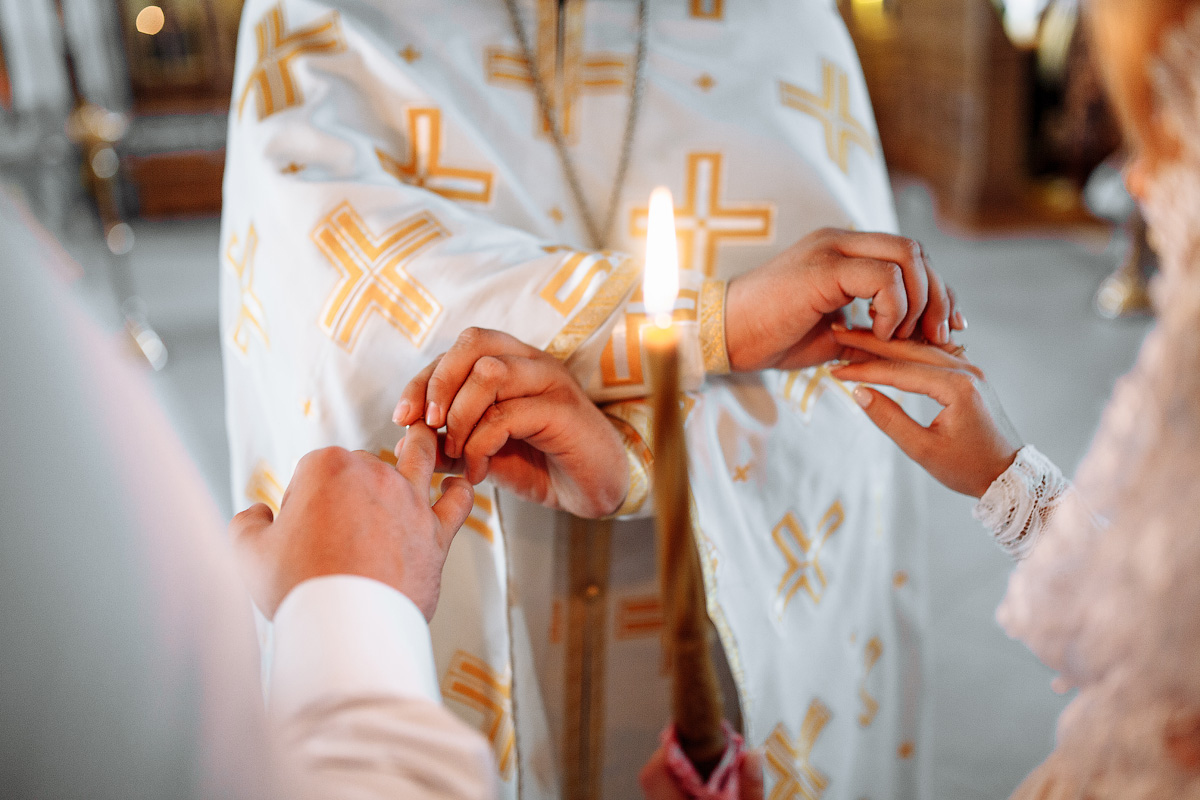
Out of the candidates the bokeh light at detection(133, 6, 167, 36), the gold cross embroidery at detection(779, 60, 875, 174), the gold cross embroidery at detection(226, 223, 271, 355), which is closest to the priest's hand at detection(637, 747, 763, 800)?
the gold cross embroidery at detection(226, 223, 271, 355)

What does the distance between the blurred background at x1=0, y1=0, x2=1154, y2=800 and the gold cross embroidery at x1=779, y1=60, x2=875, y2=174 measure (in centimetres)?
138

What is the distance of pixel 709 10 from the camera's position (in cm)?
86

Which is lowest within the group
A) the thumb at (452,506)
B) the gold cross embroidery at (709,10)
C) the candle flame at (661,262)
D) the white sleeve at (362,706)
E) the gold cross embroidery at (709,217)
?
the white sleeve at (362,706)

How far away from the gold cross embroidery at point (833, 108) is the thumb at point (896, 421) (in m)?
0.30

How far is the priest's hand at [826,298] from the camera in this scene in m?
0.63

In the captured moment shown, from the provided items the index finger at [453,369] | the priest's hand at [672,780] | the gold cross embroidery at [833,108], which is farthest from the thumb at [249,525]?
the gold cross embroidery at [833,108]

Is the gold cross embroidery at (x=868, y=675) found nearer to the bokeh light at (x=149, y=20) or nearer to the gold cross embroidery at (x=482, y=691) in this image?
the gold cross embroidery at (x=482, y=691)

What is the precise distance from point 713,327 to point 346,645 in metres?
0.38

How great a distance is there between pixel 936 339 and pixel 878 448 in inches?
9.8

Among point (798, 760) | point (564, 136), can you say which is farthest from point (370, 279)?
point (798, 760)

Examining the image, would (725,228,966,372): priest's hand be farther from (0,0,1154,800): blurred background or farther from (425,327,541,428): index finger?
(0,0,1154,800): blurred background

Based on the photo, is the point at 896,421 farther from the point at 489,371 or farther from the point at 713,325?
the point at 489,371

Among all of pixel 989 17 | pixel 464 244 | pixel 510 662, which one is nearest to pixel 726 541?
pixel 510 662

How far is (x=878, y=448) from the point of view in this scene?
0.89 metres
